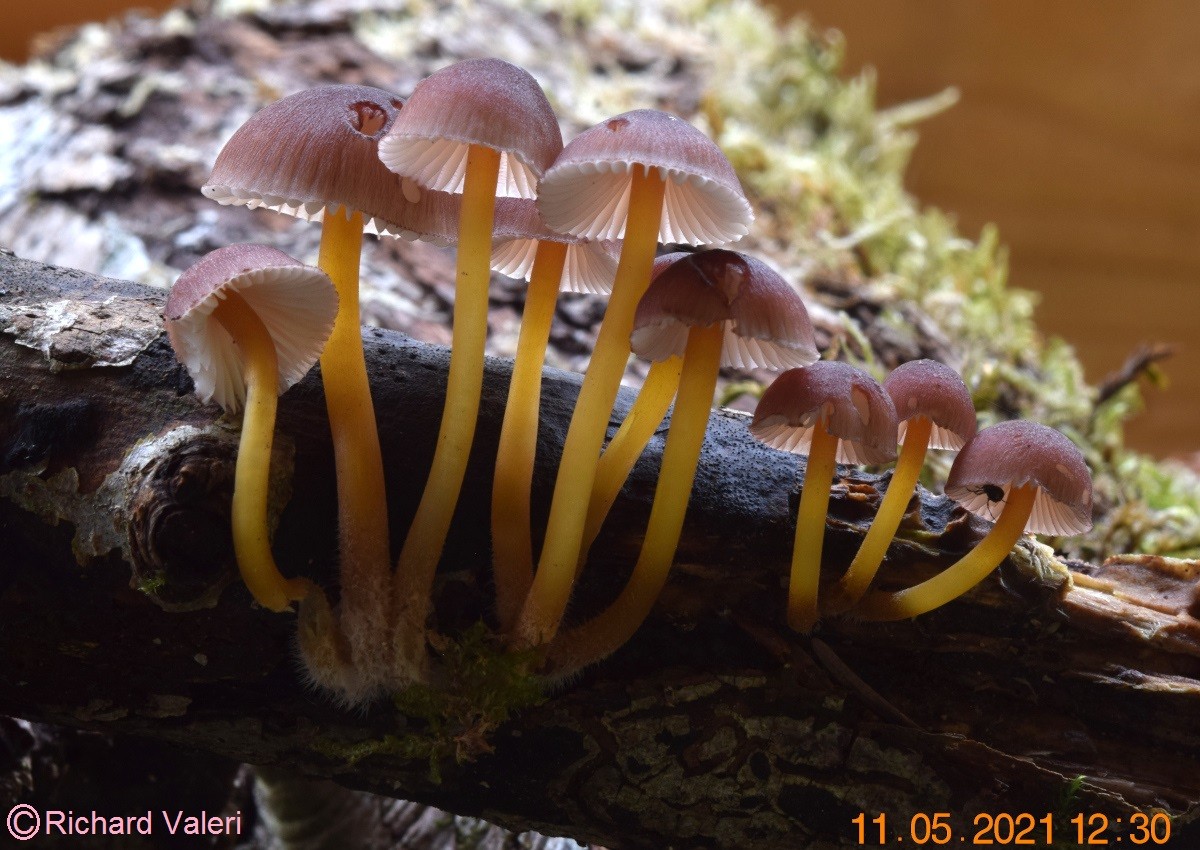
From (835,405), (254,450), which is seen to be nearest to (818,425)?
(835,405)

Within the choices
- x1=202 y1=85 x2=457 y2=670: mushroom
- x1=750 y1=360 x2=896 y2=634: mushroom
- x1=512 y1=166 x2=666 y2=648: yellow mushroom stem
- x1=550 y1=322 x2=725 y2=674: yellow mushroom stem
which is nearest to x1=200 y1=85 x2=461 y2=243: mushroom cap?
x1=202 y1=85 x2=457 y2=670: mushroom

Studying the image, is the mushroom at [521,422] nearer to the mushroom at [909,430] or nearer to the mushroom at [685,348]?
the mushroom at [685,348]

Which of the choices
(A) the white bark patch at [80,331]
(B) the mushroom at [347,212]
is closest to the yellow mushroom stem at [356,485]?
(B) the mushroom at [347,212]

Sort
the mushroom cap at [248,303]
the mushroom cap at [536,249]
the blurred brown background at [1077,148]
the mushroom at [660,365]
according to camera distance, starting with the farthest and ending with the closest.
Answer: the blurred brown background at [1077,148] < the mushroom cap at [536,249] < the mushroom at [660,365] < the mushroom cap at [248,303]

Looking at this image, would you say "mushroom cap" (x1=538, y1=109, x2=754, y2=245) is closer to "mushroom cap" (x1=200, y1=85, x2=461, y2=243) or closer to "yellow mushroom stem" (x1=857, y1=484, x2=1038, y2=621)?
"mushroom cap" (x1=200, y1=85, x2=461, y2=243)

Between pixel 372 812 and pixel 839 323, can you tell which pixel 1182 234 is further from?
pixel 372 812
